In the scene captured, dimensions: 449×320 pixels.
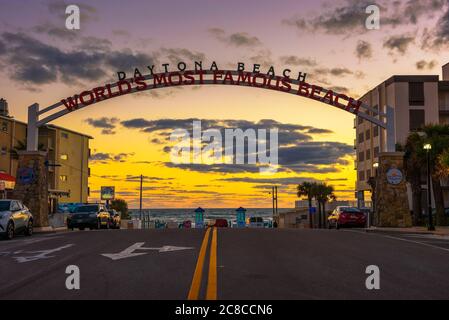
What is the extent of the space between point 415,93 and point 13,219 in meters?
62.8

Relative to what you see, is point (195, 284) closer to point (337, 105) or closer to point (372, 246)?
point (372, 246)

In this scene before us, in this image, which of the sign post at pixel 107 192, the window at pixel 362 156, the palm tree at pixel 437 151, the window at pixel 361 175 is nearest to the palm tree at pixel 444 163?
the palm tree at pixel 437 151

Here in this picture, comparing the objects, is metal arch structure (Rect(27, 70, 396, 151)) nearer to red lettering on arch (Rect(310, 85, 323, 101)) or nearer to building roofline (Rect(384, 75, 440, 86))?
red lettering on arch (Rect(310, 85, 323, 101))

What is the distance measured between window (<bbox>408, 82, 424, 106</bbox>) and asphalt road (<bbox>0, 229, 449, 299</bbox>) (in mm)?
61233

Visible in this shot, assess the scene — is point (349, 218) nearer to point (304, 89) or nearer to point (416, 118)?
point (304, 89)

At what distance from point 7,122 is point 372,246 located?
63464 millimetres

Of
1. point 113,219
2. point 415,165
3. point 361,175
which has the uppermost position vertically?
point 361,175

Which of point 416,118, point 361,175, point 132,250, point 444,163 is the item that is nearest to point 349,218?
point 444,163

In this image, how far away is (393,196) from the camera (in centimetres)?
3506

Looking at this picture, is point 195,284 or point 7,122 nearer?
point 195,284

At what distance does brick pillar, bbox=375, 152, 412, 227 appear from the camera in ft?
115

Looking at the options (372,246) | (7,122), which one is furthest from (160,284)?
(7,122)

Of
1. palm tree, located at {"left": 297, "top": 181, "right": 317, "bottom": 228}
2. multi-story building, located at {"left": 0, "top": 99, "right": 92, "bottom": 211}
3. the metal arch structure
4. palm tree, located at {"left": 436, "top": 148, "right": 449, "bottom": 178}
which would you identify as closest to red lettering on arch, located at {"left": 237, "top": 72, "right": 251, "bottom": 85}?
the metal arch structure
